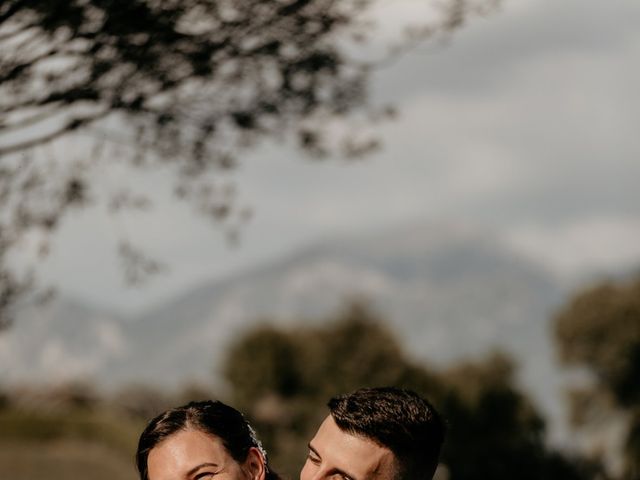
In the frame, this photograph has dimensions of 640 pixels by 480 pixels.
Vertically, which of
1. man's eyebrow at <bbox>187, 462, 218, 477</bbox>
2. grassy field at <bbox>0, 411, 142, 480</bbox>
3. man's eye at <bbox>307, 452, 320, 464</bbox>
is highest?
man's eyebrow at <bbox>187, 462, 218, 477</bbox>

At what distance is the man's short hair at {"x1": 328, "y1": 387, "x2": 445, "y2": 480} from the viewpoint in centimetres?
316

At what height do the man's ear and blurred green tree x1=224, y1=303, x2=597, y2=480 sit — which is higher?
the man's ear

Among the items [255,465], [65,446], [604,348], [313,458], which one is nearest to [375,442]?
[313,458]

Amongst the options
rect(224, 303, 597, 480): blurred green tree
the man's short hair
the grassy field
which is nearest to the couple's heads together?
the man's short hair

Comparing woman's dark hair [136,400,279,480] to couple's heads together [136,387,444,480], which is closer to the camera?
couple's heads together [136,387,444,480]

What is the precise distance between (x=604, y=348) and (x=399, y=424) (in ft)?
271

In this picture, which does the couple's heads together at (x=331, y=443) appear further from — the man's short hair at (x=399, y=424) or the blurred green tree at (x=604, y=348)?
the blurred green tree at (x=604, y=348)

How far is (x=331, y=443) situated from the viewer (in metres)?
3.19

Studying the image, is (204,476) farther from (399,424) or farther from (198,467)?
(399,424)

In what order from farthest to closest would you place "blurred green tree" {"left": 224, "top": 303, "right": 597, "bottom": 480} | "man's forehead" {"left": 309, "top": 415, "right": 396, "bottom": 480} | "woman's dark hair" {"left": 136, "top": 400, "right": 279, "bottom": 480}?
"blurred green tree" {"left": 224, "top": 303, "right": 597, "bottom": 480}, "woman's dark hair" {"left": 136, "top": 400, "right": 279, "bottom": 480}, "man's forehead" {"left": 309, "top": 415, "right": 396, "bottom": 480}

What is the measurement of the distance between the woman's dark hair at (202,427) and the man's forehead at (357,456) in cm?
33

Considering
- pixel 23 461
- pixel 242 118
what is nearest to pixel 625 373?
pixel 23 461

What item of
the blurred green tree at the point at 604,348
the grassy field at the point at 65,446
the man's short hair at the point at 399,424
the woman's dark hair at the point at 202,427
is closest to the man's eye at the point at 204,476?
the woman's dark hair at the point at 202,427

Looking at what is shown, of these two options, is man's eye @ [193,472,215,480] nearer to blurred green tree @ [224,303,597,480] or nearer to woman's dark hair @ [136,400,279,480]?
woman's dark hair @ [136,400,279,480]
